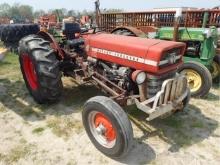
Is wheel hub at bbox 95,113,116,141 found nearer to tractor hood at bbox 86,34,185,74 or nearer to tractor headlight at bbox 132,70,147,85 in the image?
tractor headlight at bbox 132,70,147,85

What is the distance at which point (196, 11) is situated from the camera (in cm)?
656

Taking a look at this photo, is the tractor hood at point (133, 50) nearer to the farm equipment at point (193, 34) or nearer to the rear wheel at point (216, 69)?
the farm equipment at point (193, 34)

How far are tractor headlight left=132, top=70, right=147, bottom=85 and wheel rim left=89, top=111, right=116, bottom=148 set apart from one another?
65 cm

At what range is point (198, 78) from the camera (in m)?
5.14

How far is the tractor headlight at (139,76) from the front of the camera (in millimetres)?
3373

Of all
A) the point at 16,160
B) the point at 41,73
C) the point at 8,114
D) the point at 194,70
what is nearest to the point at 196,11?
the point at 194,70

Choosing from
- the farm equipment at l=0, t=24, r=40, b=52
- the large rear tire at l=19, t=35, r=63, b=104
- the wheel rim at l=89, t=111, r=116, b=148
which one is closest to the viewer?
the wheel rim at l=89, t=111, r=116, b=148

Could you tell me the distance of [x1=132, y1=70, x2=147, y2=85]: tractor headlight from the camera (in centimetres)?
337

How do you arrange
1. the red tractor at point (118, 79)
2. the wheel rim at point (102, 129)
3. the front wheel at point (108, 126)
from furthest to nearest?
the wheel rim at point (102, 129), the red tractor at point (118, 79), the front wheel at point (108, 126)

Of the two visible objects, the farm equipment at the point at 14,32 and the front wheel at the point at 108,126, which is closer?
the front wheel at the point at 108,126

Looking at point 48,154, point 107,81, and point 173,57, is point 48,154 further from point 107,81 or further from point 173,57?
point 173,57

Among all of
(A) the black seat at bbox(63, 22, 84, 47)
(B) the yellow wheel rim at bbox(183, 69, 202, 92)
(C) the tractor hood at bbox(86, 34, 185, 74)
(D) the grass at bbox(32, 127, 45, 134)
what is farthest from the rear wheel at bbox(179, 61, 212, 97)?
(D) the grass at bbox(32, 127, 45, 134)

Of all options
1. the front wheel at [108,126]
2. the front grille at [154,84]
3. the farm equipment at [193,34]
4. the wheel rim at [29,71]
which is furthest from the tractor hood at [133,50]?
the wheel rim at [29,71]

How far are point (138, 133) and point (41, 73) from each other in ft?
5.72
